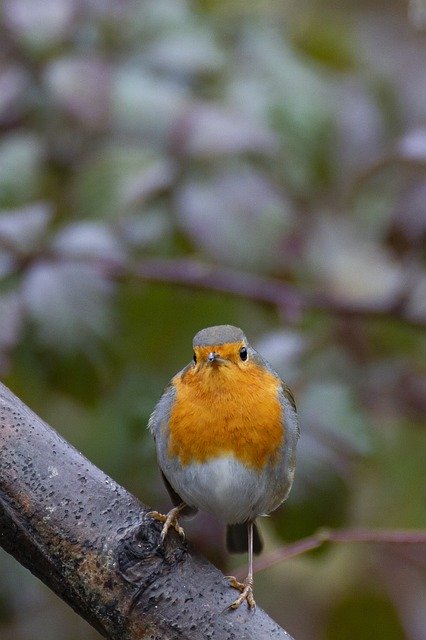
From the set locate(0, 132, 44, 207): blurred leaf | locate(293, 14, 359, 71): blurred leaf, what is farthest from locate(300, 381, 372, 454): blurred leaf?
locate(293, 14, 359, 71): blurred leaf

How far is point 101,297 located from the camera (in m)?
2.57

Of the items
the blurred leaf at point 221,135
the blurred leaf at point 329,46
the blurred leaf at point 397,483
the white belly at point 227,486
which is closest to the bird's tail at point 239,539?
the white belly at point 227,486

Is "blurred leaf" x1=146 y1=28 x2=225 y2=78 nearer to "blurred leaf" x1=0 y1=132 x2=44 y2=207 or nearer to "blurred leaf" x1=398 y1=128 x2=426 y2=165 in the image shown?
"blurred leaf" x1=0 y1=132 x2=44 y2=207

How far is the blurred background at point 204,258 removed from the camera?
2.59 m

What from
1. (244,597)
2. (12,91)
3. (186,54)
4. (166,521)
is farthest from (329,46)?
(244,597)

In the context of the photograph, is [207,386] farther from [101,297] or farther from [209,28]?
[209,28]

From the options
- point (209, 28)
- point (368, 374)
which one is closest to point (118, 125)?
point (209, 28)

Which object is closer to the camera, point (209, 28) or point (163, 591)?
point (163, 591)

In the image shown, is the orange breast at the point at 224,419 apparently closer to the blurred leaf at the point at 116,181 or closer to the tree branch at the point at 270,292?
the tree branch at the point at 270,292

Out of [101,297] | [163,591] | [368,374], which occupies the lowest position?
[163,591]

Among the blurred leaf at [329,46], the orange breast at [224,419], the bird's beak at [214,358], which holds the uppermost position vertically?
Result: the blurred leaf at [329,46]

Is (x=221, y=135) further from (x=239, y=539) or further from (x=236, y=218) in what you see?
(x=239, y=539)

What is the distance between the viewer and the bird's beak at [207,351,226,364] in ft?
8.84

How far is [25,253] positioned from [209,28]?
121 cm
